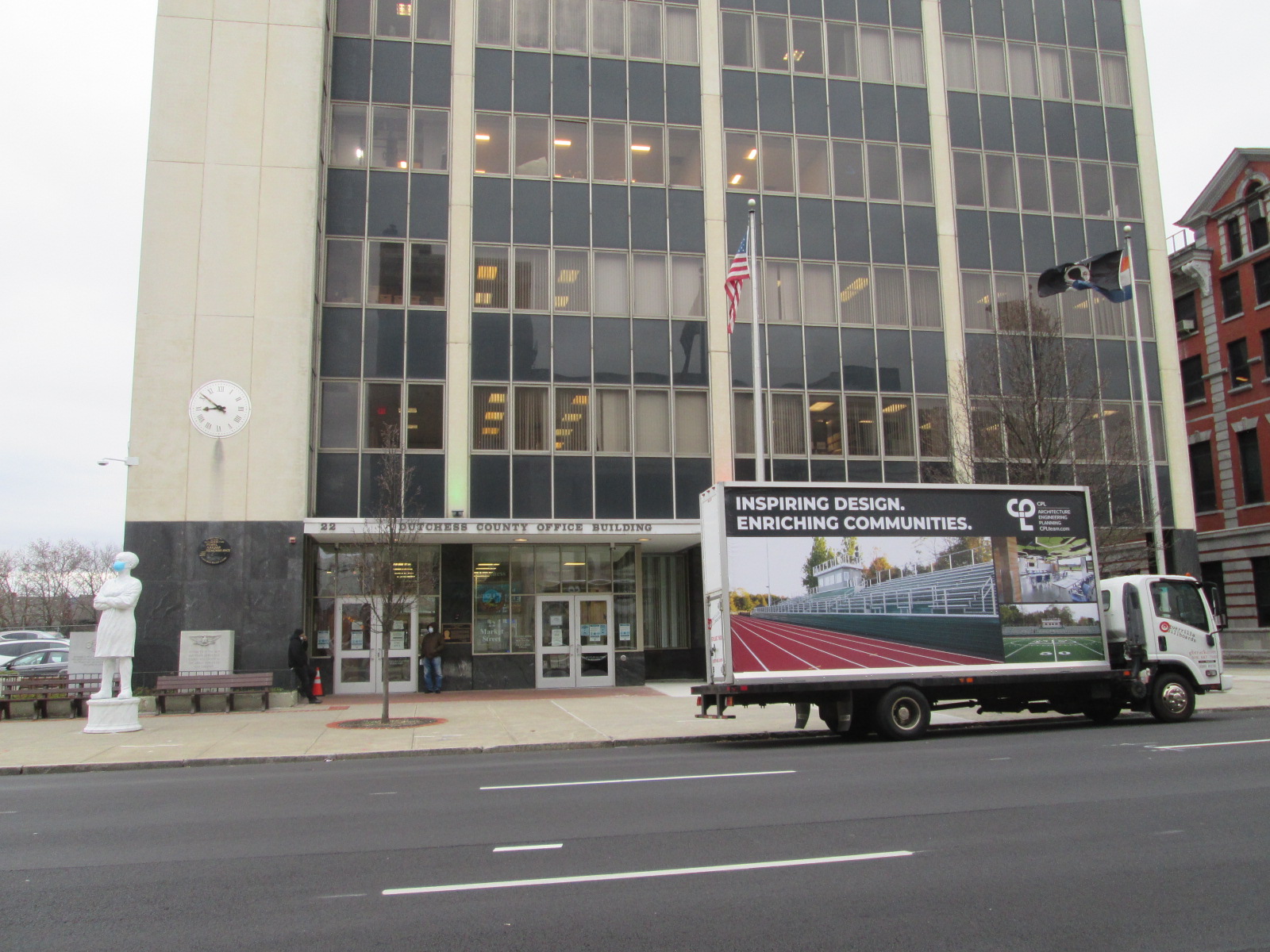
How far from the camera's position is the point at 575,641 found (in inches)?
982

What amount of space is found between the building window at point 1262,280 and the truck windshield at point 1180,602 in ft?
85.4

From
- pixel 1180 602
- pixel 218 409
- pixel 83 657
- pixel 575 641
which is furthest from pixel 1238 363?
pixel 83 657

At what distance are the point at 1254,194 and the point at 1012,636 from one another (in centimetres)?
3086

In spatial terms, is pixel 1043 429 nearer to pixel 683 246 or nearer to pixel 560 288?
pixel 683 246

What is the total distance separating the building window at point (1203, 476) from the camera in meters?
38.5

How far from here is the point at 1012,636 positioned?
14.6m

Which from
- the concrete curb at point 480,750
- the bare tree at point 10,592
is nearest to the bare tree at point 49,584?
the bare tree at point 10,592

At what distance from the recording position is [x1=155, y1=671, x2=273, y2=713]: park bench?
20.1 m

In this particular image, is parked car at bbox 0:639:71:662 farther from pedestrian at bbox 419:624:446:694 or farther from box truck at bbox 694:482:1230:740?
box truck at bbox 694:482:1230:740

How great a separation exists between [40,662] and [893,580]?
77.6ft

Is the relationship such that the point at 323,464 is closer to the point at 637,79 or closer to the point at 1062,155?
the point at 637,79

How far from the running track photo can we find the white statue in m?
10.9

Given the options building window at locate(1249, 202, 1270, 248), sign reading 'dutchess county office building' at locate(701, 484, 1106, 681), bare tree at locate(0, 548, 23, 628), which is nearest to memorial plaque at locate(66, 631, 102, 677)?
sign reading 'dutchess county office building' at locate(701, 484, 1106, 681)

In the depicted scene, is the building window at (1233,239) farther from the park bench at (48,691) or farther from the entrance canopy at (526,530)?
the park bench at (48,691)
